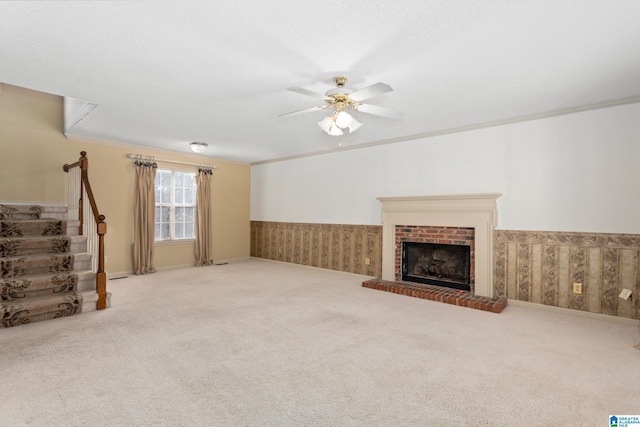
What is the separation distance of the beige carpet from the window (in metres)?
Answer: 2.85

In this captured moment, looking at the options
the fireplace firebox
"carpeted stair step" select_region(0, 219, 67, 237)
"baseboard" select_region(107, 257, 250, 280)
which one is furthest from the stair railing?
the fireplace firebox

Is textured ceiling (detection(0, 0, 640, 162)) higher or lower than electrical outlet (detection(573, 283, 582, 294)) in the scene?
higher

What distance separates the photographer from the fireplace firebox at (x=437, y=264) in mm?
4957

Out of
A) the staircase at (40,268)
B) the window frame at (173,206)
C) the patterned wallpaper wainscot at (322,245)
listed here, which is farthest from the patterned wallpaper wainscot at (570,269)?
the window frame at (173,206)

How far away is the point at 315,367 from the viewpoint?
8.39 ft

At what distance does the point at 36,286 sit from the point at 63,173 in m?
2.53

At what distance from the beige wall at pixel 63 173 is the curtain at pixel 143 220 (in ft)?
0.41

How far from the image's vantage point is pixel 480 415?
77.6 inches

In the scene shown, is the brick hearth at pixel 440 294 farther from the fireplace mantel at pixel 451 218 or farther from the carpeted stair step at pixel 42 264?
the carpeted stair step at pixel 42 264

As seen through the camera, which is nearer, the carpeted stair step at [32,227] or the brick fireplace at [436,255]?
the carpeted stair step at [32,227]

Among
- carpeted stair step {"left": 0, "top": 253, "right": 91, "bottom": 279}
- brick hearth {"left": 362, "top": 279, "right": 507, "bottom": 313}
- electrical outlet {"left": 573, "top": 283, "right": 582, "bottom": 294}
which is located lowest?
brick hearth {"left": 362, "top": 279, "right": 507, "bottom": 313}

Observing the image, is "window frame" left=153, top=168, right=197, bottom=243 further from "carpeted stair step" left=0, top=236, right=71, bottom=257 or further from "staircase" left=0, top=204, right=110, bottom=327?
"carpeted stair step" left=0, top=236, right=71, bottom=257

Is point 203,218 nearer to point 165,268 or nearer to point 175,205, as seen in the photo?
point 175,205

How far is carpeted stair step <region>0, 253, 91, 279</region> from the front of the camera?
3.77m
